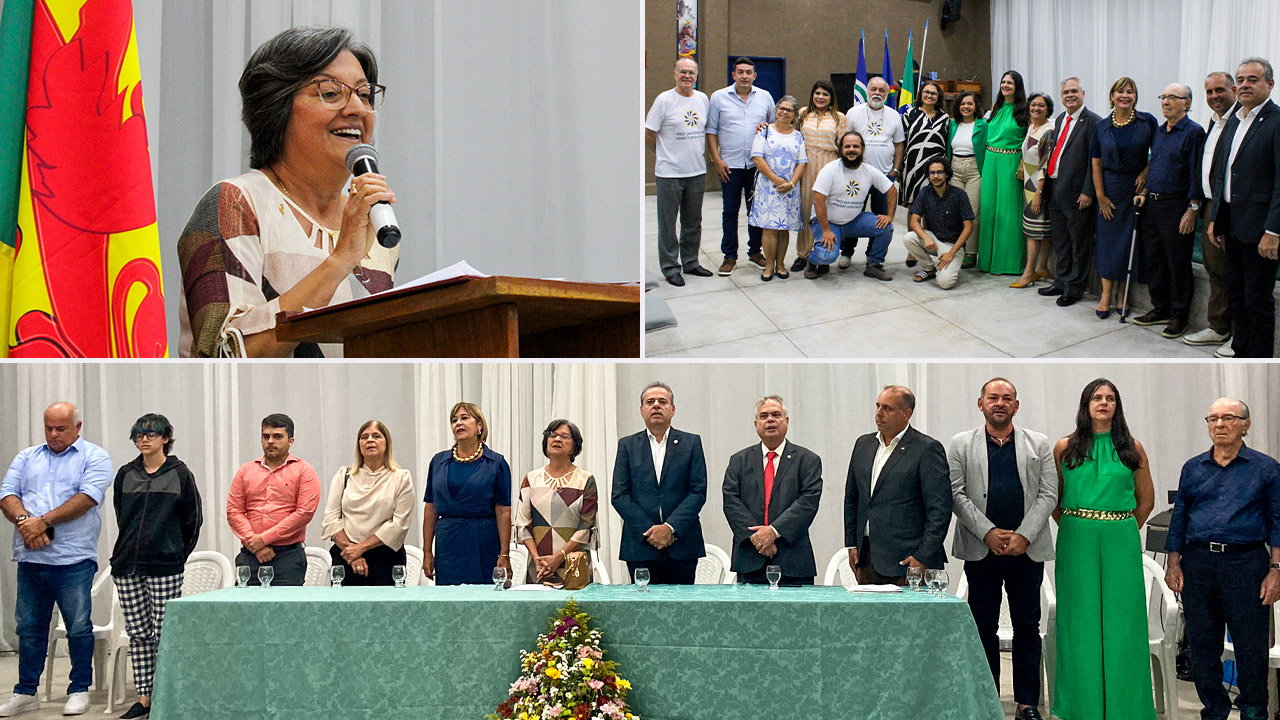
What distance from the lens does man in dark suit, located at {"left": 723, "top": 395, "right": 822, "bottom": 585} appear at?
359cm

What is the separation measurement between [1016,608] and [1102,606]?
0.25m

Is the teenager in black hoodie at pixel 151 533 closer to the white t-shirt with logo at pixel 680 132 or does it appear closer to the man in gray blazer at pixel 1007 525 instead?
the white t-shirt with logo at pixel 680 132

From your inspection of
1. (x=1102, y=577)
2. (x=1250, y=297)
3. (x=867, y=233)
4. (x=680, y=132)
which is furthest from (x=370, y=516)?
(x=1250, y=297)

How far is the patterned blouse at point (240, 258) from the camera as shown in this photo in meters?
2.55

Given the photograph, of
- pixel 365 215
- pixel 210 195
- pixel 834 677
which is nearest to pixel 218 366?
pixel 210 195

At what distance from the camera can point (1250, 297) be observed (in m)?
3.75

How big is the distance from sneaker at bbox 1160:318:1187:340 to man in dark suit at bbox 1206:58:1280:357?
0.16 metres

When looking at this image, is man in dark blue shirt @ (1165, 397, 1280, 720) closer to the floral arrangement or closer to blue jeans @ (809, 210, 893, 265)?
blue jeans @ (809, 210, 893, 265)

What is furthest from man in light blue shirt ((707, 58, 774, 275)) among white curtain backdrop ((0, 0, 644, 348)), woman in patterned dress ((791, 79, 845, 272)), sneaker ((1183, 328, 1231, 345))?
sneaker ((1183, 328, 1231, 345))

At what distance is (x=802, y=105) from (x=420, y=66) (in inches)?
59.9

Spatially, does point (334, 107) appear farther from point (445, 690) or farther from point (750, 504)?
point (750, 504)

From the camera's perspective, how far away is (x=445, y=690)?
2.66 m

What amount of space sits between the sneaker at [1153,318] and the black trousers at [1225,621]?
3.07 ft

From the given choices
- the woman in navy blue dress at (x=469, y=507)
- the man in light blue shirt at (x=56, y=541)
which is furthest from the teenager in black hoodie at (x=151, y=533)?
the woman in navy blue dress at (x=469, y=507)
